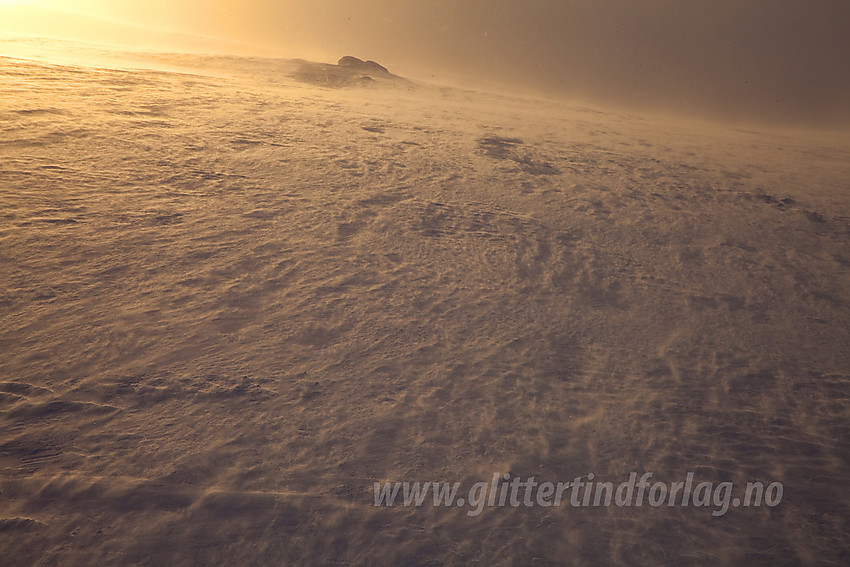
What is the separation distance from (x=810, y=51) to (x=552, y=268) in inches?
909

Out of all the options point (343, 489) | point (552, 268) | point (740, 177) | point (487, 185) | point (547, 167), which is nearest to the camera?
point (343, 489)

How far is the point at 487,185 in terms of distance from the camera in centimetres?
527

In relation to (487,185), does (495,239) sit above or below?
below

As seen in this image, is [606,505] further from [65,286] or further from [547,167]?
[547,167]

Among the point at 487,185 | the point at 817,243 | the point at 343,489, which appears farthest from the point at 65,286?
the point at 817,243

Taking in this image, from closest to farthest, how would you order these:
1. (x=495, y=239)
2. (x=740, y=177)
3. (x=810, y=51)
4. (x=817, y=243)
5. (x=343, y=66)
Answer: (x=495, y=239) → (x=817, y=243) → (x=740, y=177) → (x=343, y=66) → (x=810, y=51)

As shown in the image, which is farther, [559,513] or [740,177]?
[740,177]

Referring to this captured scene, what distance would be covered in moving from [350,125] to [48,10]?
23323 mm

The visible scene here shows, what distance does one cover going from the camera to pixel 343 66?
43.4 feet

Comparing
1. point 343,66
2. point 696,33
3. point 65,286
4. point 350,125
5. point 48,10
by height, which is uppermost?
point 696,33

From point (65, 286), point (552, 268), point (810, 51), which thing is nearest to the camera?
point (65, 286)

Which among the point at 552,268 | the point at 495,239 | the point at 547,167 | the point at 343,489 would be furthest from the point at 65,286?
the point at 547,167

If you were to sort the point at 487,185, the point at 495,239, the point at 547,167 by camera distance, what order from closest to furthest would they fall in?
1. the point at 495,239
2. the point at 487,185
3. the point at 547,167

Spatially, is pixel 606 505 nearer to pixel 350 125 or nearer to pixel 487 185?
pixel 487 185
